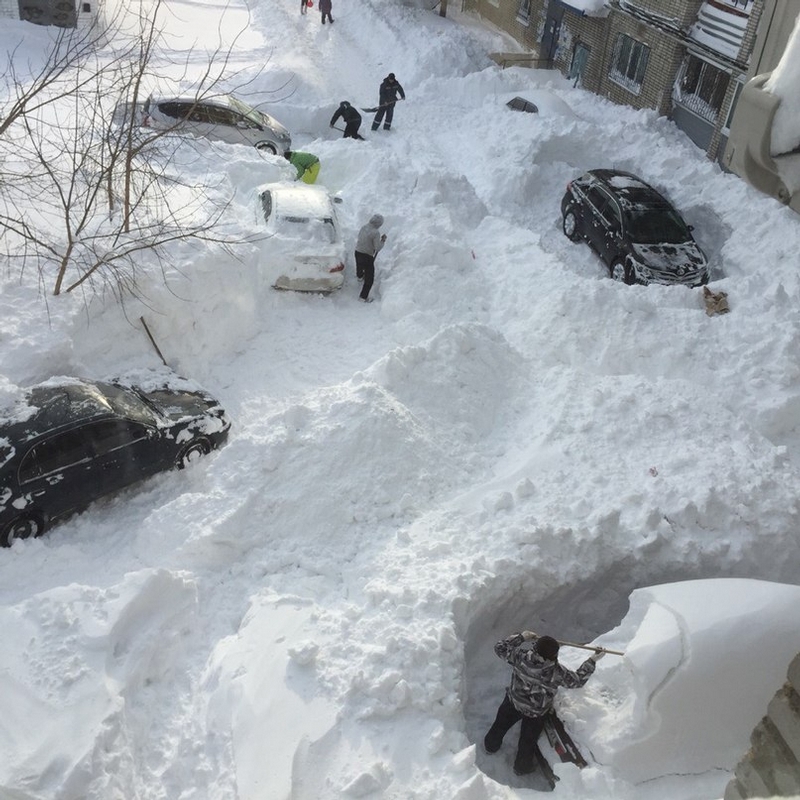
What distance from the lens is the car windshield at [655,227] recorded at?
539 inches

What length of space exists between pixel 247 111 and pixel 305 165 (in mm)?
2597

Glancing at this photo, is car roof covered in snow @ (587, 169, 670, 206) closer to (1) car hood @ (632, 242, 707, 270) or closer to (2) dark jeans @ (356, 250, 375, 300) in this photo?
(1) car hood @ (632, 242, 707, 270)

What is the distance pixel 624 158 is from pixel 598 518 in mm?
11578

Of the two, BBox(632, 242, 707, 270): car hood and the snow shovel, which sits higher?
the snow shovel

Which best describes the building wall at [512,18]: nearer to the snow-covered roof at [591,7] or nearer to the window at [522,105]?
the snow-covered roof at [591,7]

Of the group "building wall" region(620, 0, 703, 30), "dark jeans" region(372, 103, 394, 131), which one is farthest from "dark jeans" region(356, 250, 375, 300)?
"building wall" region(620, 0, 703, 30)

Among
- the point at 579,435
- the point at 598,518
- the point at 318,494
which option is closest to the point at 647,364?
the point at 579,435

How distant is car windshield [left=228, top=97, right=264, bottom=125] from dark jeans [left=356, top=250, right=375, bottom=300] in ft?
19.8

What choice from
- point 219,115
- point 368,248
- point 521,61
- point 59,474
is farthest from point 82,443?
point 521,61

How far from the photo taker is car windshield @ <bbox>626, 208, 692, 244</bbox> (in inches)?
539

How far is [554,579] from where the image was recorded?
25.5 ft

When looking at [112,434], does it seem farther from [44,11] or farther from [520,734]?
[44,11]

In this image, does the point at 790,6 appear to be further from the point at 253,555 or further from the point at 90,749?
the point at 90,749

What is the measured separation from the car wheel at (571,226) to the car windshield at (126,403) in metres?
9.62
